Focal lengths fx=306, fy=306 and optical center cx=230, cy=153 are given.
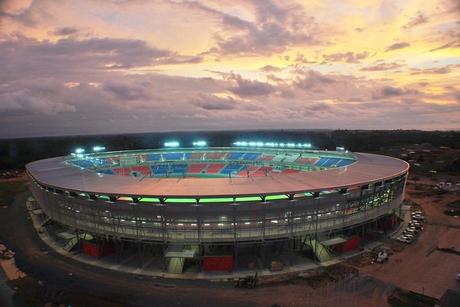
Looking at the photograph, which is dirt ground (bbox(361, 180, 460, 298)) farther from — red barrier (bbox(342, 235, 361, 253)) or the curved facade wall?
the curved facade wall

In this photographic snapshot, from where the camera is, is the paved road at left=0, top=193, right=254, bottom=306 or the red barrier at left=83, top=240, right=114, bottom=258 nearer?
the paved road at left=0, top=193, right=254, bottom=306

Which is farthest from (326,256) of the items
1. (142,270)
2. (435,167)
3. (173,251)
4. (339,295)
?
(435,167)

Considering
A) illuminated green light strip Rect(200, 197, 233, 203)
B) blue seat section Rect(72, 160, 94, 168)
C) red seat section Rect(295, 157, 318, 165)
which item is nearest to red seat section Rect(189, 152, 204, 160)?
blue seat section Rect(72, 160, 94, 168)

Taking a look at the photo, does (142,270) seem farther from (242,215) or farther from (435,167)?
(435,167)

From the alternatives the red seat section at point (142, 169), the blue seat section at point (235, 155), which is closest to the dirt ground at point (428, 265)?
the blue seat section at point (235, 155)

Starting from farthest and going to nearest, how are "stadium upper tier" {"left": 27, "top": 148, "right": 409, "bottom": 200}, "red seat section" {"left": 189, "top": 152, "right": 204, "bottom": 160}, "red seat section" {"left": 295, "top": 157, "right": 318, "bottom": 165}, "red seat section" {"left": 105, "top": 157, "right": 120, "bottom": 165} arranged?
"red seat section" {"left": 189, "top": 152, "right": 204, "bottom": 160}, "red seat section" {"left": 105, "top": 157, "right": 120, "bottom": 165}, "red seat section" {"left": 295, "top": 157, "right": 318, "bottom": 165}, "stadium upper tier" {"left": 27, "top": 148, "right": 409, "bottom": 200}

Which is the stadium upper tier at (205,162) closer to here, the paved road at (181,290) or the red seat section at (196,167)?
the red seat section at (196,167)

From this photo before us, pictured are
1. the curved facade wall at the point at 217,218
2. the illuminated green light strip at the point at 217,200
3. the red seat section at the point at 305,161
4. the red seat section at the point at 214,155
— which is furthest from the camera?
the red seat section at the point at 214,155
